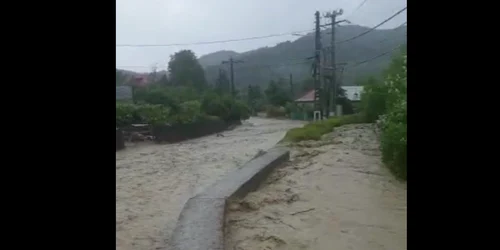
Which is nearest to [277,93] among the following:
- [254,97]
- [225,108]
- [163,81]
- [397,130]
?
[254,97]

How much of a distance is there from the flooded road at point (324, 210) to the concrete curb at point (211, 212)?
95 mm

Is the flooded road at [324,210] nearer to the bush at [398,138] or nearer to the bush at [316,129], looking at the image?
the bush at [398,138]

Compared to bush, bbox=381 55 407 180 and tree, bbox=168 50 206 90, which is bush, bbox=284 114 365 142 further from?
bush, bbox=381 55 407 180

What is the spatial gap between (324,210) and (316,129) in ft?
18.1

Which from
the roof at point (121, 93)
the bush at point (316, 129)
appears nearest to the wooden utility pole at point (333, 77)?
the bush at point (316, 129)

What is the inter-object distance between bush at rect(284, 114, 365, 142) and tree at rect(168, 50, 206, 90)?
190 centimetres

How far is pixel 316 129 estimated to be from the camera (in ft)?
29.5
